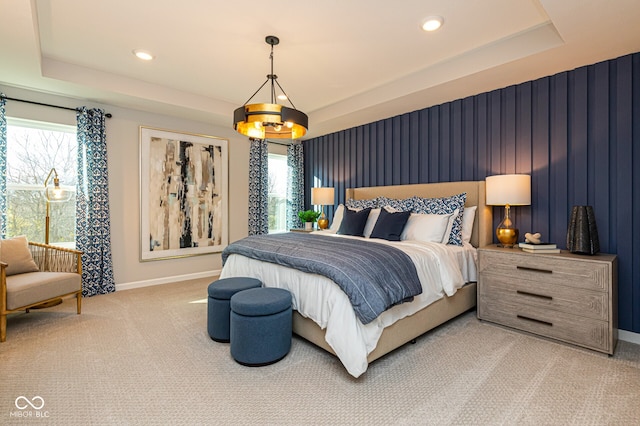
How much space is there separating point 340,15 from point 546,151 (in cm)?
242

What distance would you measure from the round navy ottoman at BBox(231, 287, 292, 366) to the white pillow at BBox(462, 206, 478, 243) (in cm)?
224

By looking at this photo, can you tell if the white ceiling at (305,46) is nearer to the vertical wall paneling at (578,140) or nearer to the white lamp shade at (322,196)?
the vertical wall paneling at (578,140)

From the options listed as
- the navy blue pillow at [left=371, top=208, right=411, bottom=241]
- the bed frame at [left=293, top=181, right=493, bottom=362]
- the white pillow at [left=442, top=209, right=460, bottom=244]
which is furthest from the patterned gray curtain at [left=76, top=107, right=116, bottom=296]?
the white pillow at [left=442, top=209, right=460, bottom=244]

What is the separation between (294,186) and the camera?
6.07 metres

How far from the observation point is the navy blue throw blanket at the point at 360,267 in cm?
205

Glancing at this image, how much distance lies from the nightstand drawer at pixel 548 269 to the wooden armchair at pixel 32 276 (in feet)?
13.7

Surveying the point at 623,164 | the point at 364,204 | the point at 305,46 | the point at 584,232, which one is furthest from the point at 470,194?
the point at 305,46

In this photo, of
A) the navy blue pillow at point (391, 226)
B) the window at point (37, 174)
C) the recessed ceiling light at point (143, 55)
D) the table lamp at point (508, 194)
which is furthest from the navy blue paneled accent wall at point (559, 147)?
the window at point (37, 174)

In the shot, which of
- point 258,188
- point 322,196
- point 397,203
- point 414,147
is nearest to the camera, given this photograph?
point 397,203

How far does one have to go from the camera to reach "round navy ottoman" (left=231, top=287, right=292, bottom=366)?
222 centimetres

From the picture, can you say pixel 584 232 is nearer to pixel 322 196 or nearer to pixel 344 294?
pixel 344 294

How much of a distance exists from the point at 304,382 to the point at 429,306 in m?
1.28

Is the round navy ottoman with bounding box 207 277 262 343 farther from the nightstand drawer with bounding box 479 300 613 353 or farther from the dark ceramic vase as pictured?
the dark ceramic vase

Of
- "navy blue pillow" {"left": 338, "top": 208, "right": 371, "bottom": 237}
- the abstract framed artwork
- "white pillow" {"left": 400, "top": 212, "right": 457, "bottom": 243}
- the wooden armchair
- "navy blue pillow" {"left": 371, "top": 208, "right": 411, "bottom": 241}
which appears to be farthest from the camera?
the abstract framed artwork
